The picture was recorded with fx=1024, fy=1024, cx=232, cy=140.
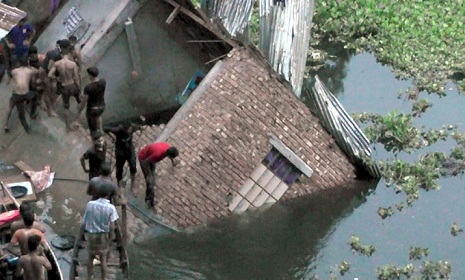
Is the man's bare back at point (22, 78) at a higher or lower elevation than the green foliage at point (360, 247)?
lower

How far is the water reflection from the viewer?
13.9 m

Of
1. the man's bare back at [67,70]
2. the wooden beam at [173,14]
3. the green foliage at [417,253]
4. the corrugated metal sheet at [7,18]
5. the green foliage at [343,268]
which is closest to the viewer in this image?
the corrugated metal sheet at [7,18]

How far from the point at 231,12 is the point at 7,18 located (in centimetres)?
419

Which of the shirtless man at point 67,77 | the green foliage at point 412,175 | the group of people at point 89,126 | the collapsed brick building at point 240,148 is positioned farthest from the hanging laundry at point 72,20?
the green foliage at point 412,175

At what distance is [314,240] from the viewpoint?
15086 mm

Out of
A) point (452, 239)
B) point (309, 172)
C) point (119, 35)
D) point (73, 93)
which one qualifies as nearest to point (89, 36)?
point (119, 35)

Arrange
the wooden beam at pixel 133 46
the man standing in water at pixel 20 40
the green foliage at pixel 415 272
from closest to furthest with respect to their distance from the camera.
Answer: the green foliage at pixel 415 272 < the man standing in water at pixel 20 40 < the wooden beam at pixel 133 46

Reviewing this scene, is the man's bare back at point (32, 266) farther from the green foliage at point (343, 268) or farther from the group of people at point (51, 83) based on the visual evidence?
the green foliage at point (343, 268)

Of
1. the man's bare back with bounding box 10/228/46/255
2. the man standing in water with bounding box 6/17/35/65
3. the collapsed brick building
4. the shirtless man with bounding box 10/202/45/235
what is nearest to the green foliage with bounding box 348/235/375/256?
the collapsed brick building

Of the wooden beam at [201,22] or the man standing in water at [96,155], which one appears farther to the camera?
the wooden beam at [201,22]

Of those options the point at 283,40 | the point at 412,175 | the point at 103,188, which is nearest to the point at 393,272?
the point at 412,175

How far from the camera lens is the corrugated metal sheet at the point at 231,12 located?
53.8 feet

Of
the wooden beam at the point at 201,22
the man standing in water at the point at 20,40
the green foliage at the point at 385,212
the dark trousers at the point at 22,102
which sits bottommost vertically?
the dark trousers at the point at 22,102

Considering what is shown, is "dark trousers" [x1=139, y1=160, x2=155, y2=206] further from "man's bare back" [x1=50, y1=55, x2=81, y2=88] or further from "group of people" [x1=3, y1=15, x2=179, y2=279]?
"man's bare back" [x1=50, y1=55, x2=81, y2=88]
